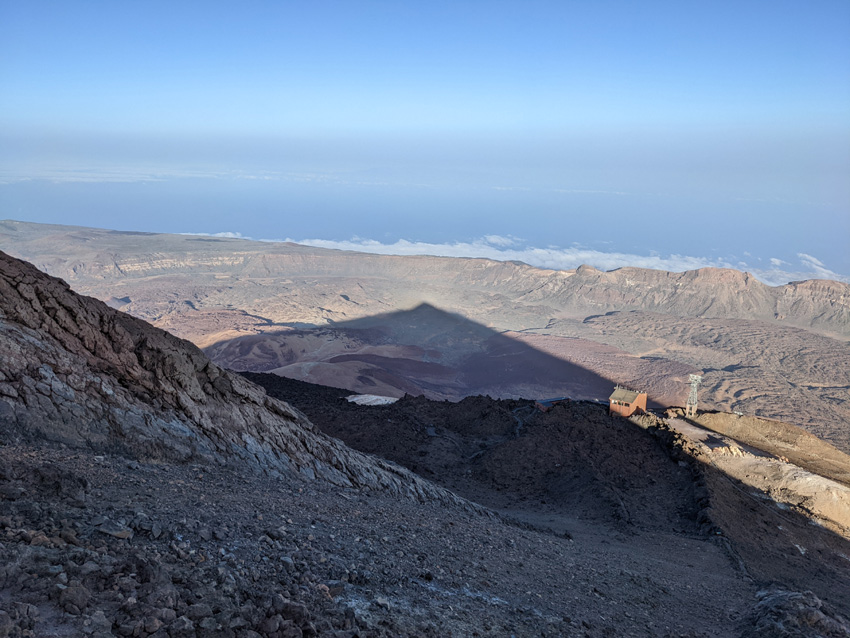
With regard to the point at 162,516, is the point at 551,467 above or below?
below

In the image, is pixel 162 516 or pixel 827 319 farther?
pixel 827 319

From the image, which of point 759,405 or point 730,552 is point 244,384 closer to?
point 730,552

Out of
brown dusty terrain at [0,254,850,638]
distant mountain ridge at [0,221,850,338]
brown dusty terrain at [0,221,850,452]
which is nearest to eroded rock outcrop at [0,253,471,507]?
brown dusty terrain at [0,254,850,638]

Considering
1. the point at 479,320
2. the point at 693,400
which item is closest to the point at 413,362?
the point at 479,320

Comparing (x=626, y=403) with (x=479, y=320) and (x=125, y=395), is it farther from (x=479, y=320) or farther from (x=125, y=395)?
(x=479, y=320)

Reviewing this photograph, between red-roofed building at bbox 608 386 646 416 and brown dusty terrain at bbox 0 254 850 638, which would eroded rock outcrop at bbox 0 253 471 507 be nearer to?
brown dusty terrain at bbox 0 254 850 638

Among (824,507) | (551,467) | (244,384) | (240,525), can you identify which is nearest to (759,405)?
(824,507)
